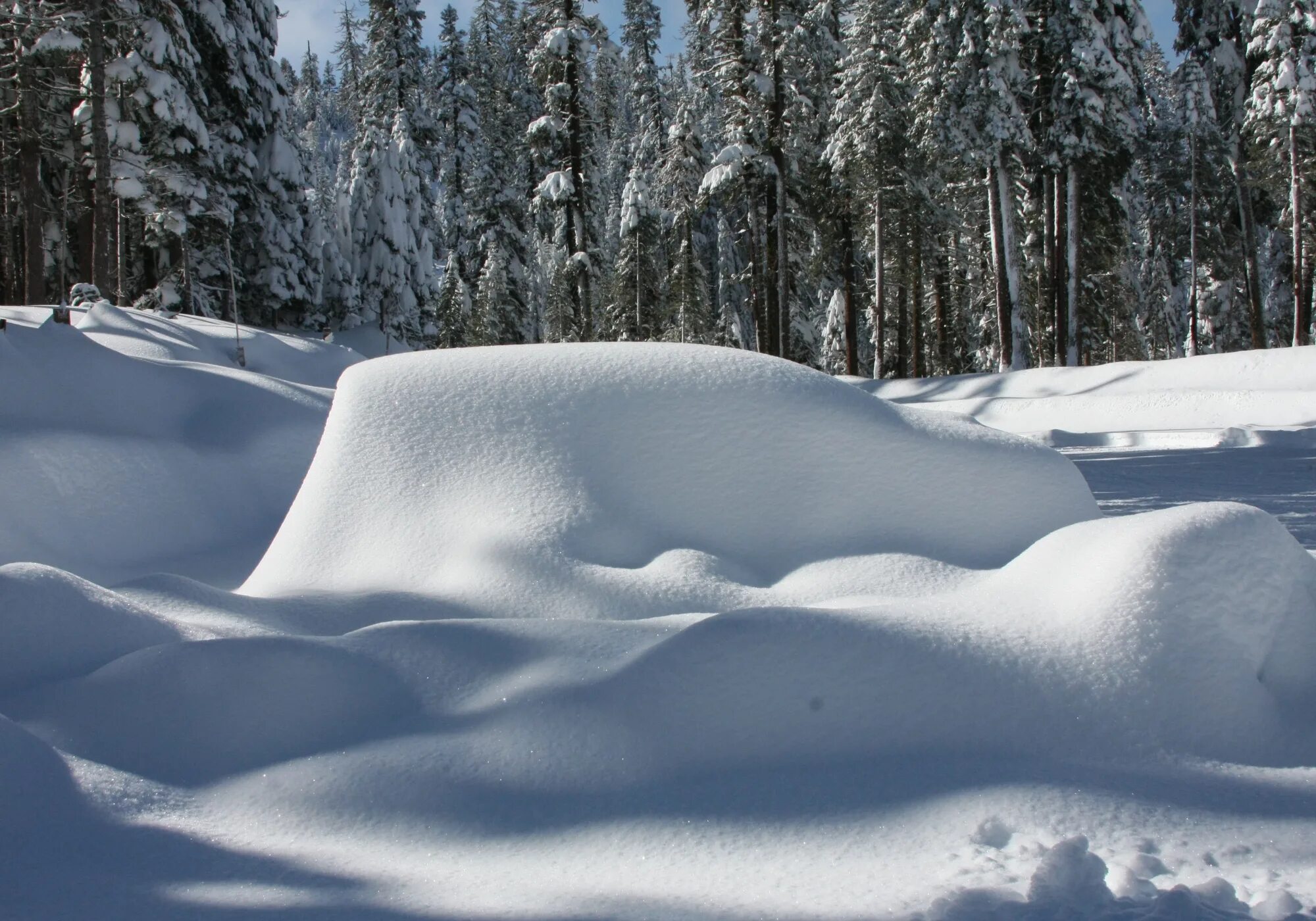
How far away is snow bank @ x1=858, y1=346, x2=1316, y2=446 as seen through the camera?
1417 cm

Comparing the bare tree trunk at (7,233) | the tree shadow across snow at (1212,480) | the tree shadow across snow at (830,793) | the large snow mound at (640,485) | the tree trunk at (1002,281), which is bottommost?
the tree shadow across snow at (830,793)

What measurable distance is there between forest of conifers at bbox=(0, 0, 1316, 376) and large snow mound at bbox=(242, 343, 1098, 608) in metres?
9.80

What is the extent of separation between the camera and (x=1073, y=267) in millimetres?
20688

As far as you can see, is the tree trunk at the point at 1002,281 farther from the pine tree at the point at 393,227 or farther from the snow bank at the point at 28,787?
the snow bank at the point at 28,787

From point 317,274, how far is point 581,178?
25.8 ft

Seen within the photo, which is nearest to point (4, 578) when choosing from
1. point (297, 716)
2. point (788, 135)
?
point (297, 716)

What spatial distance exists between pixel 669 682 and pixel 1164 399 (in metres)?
14.9

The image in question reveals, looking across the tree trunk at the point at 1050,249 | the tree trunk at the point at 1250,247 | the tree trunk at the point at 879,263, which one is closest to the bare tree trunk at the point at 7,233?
the tree trunk at the point at 879,263

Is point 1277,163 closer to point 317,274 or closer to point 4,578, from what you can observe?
point 317,274

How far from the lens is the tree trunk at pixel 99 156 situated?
15711 millimetres

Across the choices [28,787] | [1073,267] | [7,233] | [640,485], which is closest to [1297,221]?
[1073,267]

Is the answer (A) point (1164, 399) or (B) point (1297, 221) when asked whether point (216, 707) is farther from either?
(B) point (1297, 221)

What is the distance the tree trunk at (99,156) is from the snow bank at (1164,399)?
47.4 feet

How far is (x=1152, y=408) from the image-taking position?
50.1 feet
